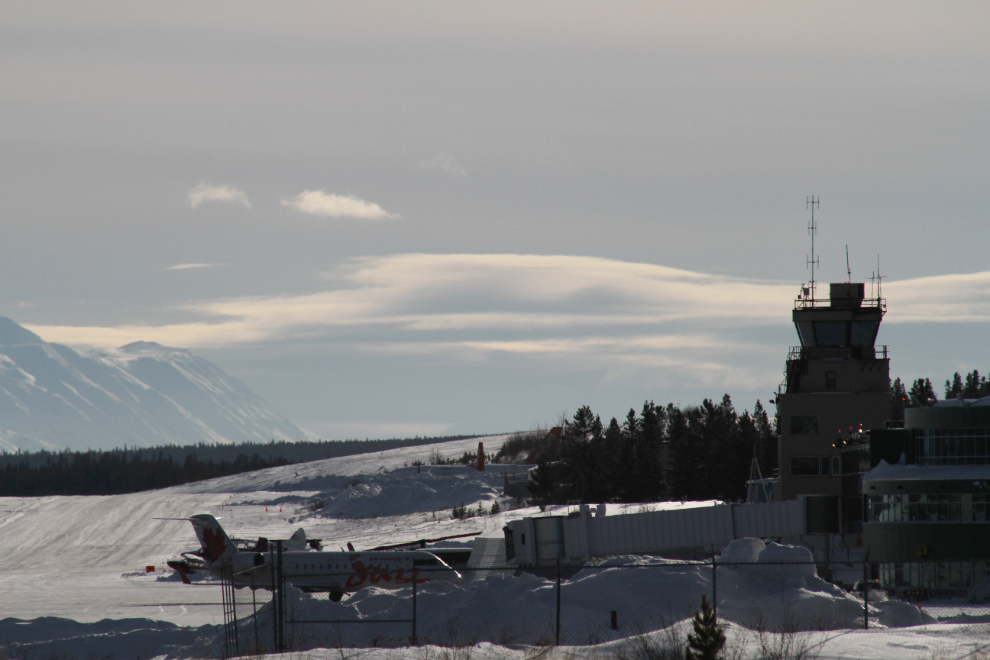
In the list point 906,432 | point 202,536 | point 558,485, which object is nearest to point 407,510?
point 558,485

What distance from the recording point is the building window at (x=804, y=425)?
8406cm

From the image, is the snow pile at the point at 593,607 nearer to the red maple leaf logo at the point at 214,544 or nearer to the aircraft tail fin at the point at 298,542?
the red maple leaf logo at the point at 214,544

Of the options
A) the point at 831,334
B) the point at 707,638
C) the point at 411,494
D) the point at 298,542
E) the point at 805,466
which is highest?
the point at 831,334

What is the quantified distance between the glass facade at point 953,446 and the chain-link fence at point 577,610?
17933mm

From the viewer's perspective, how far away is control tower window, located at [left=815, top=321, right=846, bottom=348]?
85.1 metres

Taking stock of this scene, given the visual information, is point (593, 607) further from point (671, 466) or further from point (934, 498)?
point (671, 466)

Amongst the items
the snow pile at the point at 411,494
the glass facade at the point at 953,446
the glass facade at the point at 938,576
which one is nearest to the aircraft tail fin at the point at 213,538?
the glass facade at the point at 938,576

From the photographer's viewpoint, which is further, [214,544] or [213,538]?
[214,544]

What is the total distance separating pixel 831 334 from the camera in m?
85.2

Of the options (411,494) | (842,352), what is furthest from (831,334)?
(411,494)

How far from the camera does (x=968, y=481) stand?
186 ft

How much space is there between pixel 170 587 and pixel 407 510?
60.5m

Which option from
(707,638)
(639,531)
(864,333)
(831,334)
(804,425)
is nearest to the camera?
(707,638)

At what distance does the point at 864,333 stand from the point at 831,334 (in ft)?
7.69
